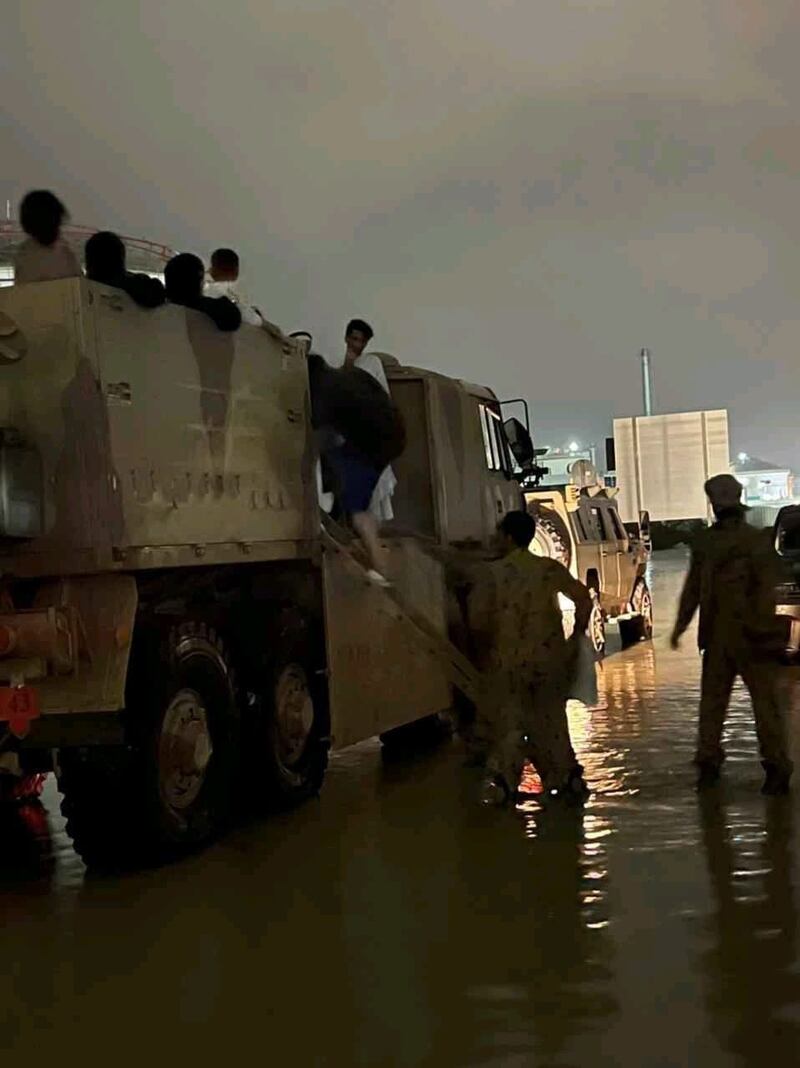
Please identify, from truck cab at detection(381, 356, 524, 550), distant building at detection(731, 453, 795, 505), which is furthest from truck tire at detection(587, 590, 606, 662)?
distant building at detection(731, 453, 795, 505)

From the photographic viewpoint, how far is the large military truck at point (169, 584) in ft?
19.7

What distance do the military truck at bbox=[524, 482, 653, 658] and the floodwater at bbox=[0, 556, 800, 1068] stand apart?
26.2 feet

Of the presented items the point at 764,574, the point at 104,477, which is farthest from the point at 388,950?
the point at 764,574

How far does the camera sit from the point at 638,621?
19969mm

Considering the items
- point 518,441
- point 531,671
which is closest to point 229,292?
point 531,671

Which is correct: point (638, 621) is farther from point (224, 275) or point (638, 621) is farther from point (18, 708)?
point (18, 708)

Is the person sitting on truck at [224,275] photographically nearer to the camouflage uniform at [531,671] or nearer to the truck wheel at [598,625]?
the camouflage uniform at [531,671]

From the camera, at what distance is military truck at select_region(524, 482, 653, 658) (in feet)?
52.7

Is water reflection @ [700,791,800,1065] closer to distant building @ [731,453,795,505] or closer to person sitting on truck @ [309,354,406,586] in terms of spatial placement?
person sitting on truck @ [309,354,406,586]

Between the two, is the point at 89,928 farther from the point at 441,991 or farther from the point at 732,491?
the point at 732,491

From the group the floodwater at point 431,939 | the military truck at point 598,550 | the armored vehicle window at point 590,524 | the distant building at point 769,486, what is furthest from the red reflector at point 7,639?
the distant building at point 769,486

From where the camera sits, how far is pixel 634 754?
934 cm

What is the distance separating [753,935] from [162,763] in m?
2.97

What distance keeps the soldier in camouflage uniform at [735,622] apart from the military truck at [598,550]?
6896mm
